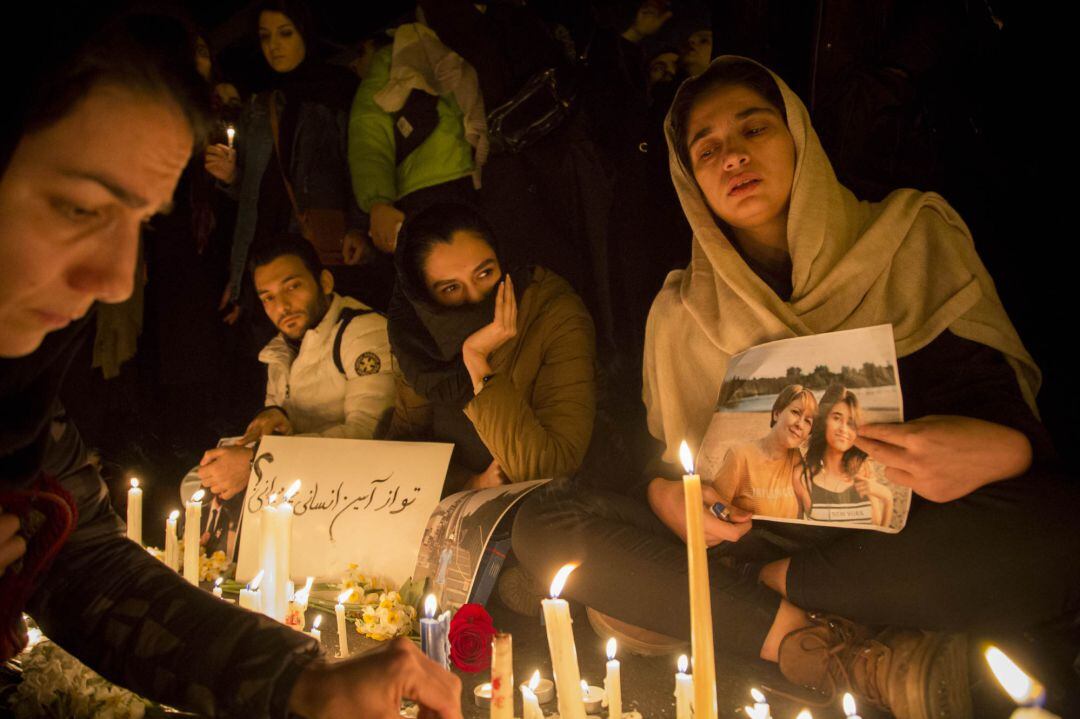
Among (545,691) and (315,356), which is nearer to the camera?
(545,691)

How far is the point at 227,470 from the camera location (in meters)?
2.91

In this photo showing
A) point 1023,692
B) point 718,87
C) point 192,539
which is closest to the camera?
point 1023,692

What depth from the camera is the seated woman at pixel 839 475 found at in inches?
58.0

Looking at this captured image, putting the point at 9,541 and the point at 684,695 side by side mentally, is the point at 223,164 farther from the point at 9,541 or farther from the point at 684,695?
the point at 684,695

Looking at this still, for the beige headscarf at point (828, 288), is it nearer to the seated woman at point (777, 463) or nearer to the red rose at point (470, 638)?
the seated woman at point (777, 463)

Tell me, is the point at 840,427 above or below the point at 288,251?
below

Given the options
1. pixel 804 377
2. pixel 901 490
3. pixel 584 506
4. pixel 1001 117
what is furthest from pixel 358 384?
pixel 1001 117

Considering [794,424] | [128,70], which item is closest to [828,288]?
[794,424]

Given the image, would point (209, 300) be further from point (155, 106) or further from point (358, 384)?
point (155, 106)

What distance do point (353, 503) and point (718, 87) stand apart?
1.76 m

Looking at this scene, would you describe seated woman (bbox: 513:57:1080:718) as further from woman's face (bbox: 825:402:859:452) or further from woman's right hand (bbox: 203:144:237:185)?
woman's right hand (bbox: 203:144:237:185)

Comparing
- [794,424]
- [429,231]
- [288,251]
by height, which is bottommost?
[794,424]

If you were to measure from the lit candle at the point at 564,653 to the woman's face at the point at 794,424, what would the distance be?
74 centimetres

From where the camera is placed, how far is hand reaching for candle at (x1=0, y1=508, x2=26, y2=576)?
94cm
